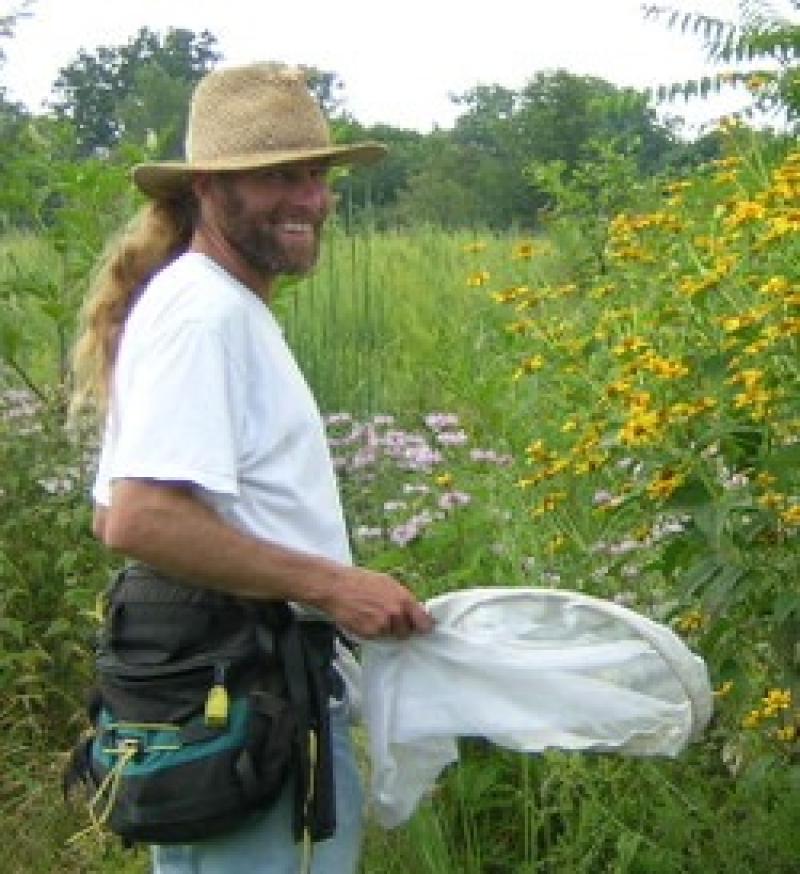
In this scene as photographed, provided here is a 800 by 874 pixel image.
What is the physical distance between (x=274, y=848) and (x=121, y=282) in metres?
0.88

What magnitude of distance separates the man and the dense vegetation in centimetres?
67

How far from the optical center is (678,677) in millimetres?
2752

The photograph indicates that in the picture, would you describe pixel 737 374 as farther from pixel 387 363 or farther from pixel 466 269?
pixel 466 269

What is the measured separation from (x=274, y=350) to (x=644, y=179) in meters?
5.94

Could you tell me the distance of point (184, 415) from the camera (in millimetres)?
2490

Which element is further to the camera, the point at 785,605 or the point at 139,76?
the point at 139,76

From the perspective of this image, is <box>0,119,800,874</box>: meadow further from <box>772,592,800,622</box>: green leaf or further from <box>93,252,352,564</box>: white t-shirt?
<box>93,252,352,564</box>: white t-shirt

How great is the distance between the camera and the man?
2.50 m

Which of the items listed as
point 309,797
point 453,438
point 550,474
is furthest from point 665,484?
point 453,438

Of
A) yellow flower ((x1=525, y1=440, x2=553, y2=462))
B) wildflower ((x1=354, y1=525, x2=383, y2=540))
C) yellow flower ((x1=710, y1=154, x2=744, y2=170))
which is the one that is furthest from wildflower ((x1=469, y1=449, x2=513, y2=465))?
yellow flower ((x1=710, y1=154, x2=744, y2=170))

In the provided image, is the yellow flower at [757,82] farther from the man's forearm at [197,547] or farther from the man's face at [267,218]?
the man's forearm at [197,547]

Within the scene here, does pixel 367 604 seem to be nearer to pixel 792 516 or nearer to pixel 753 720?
pixel 792 516

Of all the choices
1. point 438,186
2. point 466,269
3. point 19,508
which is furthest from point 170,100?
point 19,508

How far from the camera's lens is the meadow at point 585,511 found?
10.3 feet
